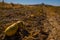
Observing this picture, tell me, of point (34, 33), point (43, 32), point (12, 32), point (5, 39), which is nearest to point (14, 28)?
point (12, 32)

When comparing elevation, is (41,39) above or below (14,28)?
below

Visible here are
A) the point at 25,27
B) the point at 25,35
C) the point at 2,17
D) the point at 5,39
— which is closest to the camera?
the point at 5,39

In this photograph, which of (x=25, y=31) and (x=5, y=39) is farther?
(x=25, y=31)

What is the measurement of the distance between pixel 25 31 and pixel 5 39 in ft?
4.47

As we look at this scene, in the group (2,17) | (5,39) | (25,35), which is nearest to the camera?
(5,39)

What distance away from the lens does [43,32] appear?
352 inches

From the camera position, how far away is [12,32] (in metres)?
7.50

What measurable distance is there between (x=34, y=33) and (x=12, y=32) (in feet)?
4.53

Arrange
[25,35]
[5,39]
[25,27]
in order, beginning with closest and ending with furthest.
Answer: [5,39], [25,35], [25,27]

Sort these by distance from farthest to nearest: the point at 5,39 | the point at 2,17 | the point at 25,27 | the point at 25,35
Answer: the point at 2,17 → the point at 25,27 → the point at 25,35 → the point at 5,39

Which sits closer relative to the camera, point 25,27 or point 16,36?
point 16,36

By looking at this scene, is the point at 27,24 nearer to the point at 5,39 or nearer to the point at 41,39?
the point at 41,39

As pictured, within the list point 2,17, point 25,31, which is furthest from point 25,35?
point 2,17

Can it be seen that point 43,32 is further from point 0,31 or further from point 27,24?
point 0,31
